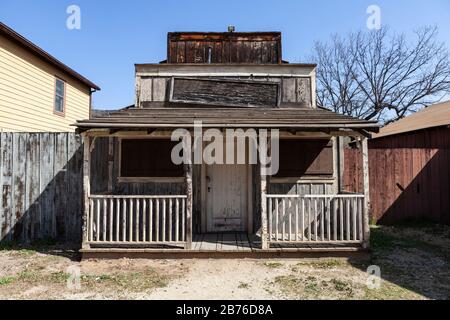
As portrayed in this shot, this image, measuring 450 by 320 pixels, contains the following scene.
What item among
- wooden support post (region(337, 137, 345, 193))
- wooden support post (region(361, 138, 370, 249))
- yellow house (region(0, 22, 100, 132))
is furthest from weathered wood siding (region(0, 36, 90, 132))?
wooden support post (region(361, 138, 370, 249))

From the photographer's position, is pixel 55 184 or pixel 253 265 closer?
pixel 253 265

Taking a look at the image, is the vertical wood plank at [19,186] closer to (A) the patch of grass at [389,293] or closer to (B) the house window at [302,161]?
(B) the house window at [302,161]

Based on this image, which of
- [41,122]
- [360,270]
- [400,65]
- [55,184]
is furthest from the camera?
[400,65]

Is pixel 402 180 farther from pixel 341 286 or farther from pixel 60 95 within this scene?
pixel 60 95

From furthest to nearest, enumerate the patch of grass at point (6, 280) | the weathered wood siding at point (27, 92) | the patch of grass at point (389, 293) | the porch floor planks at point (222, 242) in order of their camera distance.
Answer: the weathered wood siding at point (27, 92) → the porch floor planks at point (222, 242) → the patch of grass at point (6, 280) → the patch of grass at point (389, 293)

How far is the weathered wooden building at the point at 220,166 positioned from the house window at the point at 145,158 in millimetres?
23

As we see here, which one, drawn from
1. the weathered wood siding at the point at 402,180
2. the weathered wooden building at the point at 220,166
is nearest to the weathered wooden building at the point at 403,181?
the weathered wood siding at the point at 402,180

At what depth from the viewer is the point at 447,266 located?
552 cm

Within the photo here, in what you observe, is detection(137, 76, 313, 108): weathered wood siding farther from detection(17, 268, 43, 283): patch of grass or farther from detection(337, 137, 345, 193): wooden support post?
detection(17, 268, 43, 283): patch of grass

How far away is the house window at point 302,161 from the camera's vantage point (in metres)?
7.32

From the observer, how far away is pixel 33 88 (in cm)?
986

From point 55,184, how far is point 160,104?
3.11m
